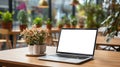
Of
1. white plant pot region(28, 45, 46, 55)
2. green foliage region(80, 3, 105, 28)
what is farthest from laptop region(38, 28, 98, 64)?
green foliage region(80, 3, 105, 28)

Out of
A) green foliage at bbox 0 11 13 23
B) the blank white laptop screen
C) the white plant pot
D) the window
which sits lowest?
the white plant pot

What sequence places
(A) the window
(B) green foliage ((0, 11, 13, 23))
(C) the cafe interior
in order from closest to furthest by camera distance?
(C) the cafe interior
(B) green foliage ((0, 11, 13, 23))
(A) the window

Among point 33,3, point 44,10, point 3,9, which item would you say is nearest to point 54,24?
point 44,10

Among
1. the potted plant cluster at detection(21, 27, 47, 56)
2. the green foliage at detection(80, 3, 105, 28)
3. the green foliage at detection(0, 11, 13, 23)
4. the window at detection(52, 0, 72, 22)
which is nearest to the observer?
the potted plant cluster at detection(21, 27, 47, 56)

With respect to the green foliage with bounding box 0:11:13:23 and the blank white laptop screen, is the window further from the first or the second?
the blank white laptop screen

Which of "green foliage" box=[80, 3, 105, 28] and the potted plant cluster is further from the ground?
"green foliage" box=[80, 3, 105, 28]

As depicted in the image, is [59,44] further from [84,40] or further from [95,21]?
[95,21]

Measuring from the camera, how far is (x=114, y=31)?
2008 mm

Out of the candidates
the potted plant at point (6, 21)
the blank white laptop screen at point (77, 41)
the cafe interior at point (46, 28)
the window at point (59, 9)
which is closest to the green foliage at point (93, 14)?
the cafe interior at point (46, 28)

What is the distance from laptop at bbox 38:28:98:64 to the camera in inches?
75.3

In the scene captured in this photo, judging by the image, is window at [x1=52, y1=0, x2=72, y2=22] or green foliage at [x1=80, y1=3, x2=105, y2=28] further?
green foliage at [x1=80, y1=3, x2=105, y2=28]

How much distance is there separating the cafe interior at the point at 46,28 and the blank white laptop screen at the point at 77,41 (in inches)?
3.7

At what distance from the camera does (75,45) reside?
6.61ft

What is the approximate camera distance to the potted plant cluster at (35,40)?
6.76ft
